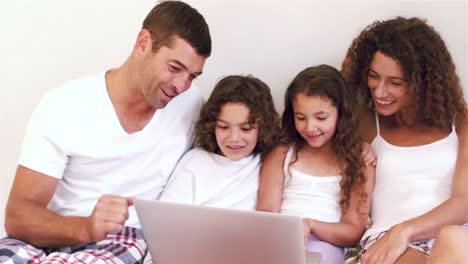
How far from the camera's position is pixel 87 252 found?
131 centimetres

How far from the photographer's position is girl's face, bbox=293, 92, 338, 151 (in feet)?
4.71

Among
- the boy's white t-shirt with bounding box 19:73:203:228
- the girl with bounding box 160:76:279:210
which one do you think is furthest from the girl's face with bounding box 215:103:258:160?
the boy's white t-shirt with bounding box 19:73:203:228

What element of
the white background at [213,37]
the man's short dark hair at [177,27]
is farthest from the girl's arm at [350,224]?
the man's short dark hair at [177,27]

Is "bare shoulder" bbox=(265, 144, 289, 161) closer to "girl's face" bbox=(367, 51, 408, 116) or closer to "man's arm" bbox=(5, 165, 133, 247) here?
"girl's face" bbox=(367, 51, 408, 116)

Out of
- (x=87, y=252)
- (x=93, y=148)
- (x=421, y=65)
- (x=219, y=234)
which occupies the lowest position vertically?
(x=87, y=252)

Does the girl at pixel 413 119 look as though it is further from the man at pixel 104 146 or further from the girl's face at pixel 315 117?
the man at pixel 104 146

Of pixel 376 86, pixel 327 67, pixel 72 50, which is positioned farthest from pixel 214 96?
pixel 72 50

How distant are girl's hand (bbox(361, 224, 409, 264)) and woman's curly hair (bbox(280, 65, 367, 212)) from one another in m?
0.15

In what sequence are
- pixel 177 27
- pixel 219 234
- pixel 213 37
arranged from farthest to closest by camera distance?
1. pixel 213 37
2. pixel 177 27
3. pixel 219 234

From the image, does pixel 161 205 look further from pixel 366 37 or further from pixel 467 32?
pixel 467 32

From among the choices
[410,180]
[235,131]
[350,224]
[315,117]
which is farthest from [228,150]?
[410,180]

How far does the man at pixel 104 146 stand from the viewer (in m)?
1.33

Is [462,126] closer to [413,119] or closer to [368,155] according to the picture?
[413,119]

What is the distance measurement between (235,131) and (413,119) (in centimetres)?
45
